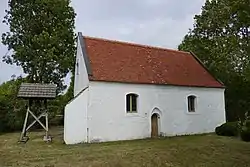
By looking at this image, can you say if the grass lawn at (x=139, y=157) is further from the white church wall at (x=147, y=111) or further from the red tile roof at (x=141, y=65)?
the red tile roof at (x=141, y=65)

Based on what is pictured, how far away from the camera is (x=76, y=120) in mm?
19625

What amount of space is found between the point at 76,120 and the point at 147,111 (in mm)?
5437

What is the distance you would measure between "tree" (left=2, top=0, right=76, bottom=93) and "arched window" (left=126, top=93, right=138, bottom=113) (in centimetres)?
1190

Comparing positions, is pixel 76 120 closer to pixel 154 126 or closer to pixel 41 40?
pixel 154 126

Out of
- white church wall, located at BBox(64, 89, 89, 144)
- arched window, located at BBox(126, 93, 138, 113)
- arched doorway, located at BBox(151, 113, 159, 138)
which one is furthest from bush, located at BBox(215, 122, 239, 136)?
white church wall, located at BBox(64, 89, 89, 144)

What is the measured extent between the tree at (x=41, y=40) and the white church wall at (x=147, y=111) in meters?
12.1

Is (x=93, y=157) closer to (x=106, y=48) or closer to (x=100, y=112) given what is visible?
(x=100, y=112)

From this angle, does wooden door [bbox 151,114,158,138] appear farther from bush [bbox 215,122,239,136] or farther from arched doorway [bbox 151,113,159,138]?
bush [bbox 215,122,239,136]

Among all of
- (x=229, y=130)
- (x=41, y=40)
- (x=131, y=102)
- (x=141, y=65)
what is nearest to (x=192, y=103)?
(x=229, y=130)

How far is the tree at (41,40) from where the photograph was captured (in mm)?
30625

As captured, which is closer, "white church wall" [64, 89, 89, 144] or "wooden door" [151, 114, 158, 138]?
"white church wall" [64, 89, 89, 144]

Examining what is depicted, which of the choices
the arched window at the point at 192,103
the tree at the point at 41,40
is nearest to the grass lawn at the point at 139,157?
the arched window at the point at 192,103

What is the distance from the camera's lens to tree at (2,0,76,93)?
100ft

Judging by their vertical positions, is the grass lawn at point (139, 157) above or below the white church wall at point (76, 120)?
below
